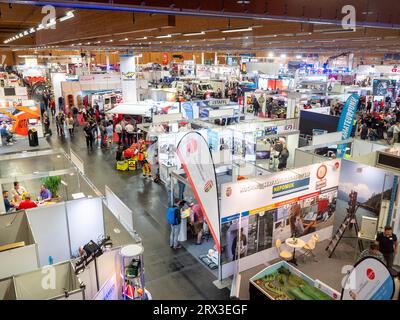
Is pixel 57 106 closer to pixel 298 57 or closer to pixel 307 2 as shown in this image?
pixel 307 2

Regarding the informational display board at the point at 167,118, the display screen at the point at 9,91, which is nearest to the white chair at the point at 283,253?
the informational display board at the point at 167,118

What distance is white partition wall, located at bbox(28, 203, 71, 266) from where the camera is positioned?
231 inches

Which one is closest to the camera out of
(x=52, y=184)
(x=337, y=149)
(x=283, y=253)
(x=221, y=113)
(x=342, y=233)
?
(x=283, y=253)

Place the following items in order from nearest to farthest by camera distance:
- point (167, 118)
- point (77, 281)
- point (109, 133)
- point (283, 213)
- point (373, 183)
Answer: point (77, 281), point (283, 213), point (373, 183), point (167, 118), point (109, 133)

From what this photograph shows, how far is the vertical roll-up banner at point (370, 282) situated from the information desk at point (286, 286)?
2.04 feet

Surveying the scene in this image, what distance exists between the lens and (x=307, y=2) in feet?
20.4

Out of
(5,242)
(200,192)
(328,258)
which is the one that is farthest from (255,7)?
(5,242)

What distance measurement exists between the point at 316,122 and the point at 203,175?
8765mm

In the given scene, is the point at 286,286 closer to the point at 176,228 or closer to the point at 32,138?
the point at 176,228

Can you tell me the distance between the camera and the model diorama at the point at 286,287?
4.69 metres

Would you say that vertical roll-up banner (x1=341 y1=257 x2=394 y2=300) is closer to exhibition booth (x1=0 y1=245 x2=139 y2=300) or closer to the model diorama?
the model diorama

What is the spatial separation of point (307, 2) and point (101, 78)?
16584 mm

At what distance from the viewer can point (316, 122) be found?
1319 cm

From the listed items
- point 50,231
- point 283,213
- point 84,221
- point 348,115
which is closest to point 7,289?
point 50,231
